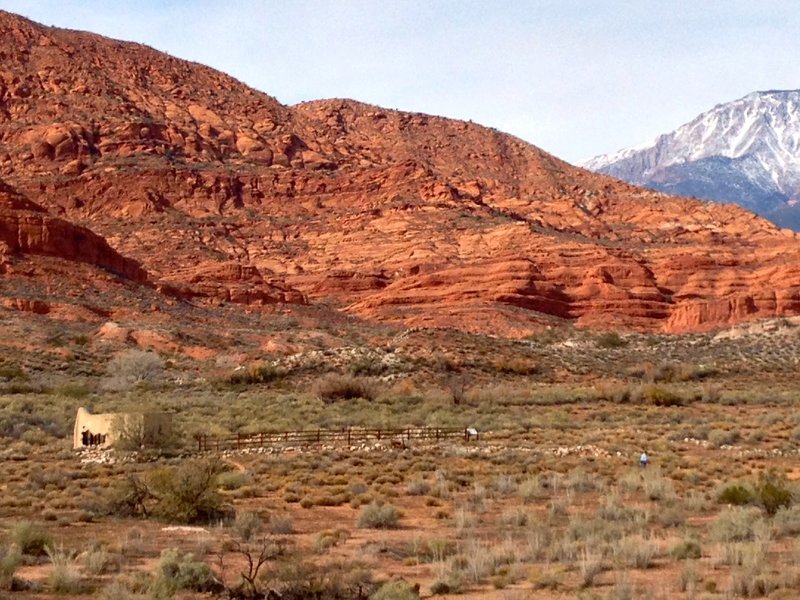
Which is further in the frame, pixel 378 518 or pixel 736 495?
pixel 736 495

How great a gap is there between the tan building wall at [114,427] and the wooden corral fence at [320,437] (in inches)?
40.3

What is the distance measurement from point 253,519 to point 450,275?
237ft

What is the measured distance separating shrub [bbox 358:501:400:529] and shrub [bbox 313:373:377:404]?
23.4 m

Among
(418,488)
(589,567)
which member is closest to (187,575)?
(589,567)

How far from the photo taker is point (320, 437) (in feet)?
96.6

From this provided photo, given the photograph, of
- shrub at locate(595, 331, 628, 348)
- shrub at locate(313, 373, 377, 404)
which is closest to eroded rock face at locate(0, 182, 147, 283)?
shrub at locate(595, 331, 628, 348)

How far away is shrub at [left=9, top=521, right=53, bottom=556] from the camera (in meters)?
14.6

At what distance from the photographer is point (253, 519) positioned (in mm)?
16797

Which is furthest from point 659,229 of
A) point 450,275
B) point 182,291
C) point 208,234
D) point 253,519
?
point 253,519

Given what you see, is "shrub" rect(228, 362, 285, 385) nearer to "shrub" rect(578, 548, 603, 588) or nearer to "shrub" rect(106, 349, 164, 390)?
"shrub" rect(106, 349, 164, 390)

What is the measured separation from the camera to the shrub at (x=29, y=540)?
48.0 feet

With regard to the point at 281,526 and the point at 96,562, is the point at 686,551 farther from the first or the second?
the point at 96,562

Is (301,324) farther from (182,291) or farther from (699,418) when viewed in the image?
(699,418)

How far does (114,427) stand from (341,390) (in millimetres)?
15559
